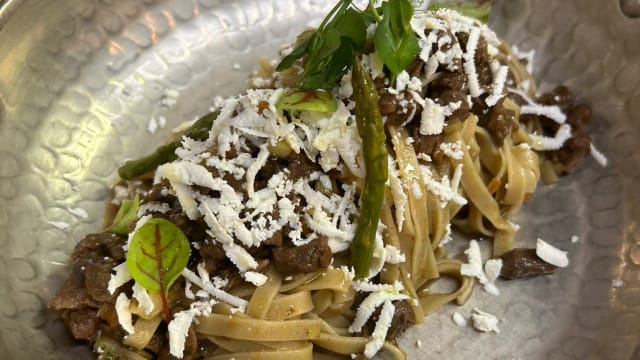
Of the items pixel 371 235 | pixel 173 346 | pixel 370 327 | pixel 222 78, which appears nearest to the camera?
pixel 173 346

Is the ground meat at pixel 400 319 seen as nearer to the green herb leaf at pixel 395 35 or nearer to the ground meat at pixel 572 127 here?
the green herb leaf at pixel 395 35

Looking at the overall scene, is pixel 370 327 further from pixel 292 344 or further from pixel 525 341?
pixel 525 341

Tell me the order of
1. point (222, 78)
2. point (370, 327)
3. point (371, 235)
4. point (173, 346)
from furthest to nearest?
point (222, 78) → point (370, 327) → point (371, 235) → point (173, 346)

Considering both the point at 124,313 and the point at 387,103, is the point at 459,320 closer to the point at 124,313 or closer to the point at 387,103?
the point at 387,103

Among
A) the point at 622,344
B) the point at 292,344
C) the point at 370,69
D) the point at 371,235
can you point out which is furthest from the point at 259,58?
the point at 622,344

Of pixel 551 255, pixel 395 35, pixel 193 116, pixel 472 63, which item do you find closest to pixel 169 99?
pixel 193 116

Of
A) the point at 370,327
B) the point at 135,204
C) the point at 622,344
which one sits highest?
the point at 135,204

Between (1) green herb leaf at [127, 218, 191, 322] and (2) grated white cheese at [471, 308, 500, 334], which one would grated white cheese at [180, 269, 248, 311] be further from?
(2) grated white cheese at [471, 308, 500, 334]
